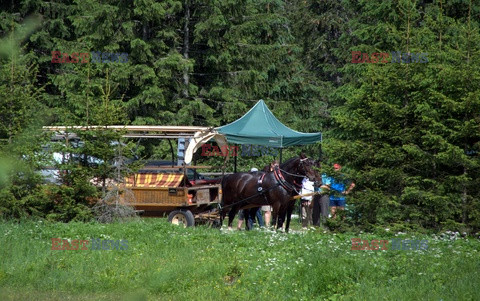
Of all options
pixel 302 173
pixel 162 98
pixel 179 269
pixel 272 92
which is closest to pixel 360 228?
pixel 302 173

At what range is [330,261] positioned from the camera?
952 cm

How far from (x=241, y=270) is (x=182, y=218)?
7410 millimetres

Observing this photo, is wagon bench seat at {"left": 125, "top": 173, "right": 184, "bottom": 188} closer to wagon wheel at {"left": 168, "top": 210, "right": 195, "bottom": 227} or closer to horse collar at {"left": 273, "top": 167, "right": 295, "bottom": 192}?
wagon wheel at {"left": 168, "top": 210, "right": 195, "bottom": 227}

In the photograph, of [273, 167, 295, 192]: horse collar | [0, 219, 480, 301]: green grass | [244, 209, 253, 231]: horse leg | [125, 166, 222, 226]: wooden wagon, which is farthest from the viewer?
[244, 209, 253, 231]: horse leg

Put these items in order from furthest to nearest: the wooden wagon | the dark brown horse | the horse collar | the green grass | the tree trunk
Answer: the tree trunk
the wooden wagon
the dark brown horse
the horse collar
the green grass

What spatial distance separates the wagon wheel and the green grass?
4187mm

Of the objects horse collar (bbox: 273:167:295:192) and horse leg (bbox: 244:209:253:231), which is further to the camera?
horse leg (bbox: 244:209:253:231)

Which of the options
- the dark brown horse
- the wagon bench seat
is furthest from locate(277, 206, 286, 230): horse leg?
the wagon bench seat

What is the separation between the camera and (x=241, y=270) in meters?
9.55

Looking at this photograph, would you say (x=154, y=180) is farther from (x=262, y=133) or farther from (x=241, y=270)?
(x=241, y=270)

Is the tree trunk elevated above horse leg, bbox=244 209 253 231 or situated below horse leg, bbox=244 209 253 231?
above

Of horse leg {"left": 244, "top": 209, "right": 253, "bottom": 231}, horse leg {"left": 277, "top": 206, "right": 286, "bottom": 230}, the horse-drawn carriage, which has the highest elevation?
the horse-drawn carriage

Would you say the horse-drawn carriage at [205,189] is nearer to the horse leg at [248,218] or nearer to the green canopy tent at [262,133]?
the horse leg at [248,218]

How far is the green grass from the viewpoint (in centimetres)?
846
